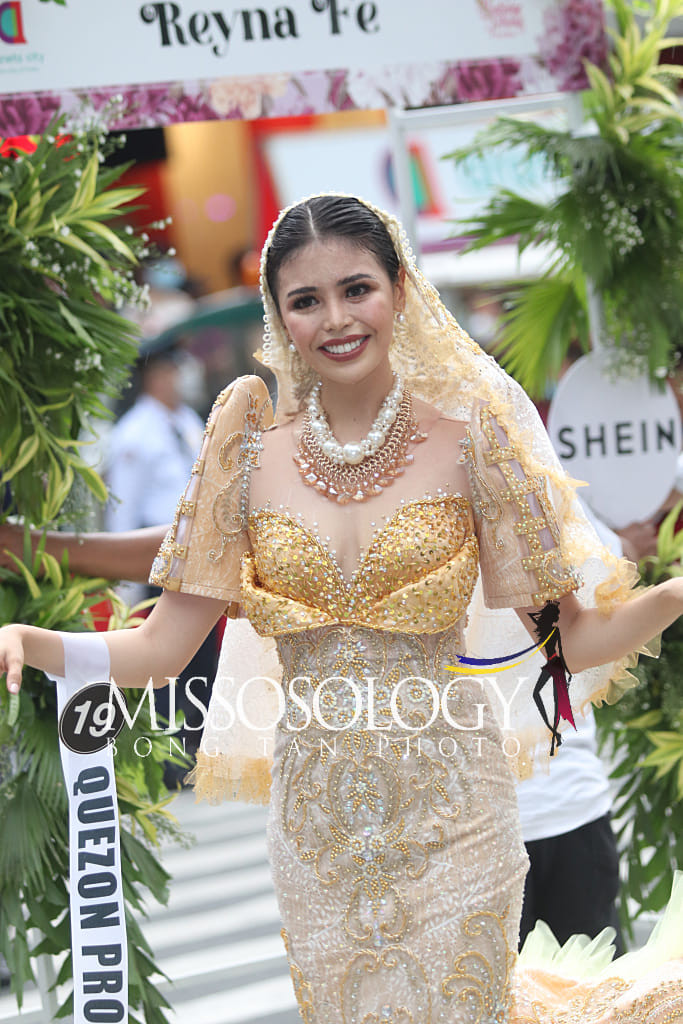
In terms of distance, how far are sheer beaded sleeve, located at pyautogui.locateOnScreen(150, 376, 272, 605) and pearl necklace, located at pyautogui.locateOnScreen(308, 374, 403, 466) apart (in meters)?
0.14

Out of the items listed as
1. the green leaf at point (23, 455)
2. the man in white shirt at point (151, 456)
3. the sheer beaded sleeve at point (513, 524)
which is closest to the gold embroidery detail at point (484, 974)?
the sheer beaded sleeve at point (513, 524)

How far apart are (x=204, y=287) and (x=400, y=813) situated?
8.90 meters

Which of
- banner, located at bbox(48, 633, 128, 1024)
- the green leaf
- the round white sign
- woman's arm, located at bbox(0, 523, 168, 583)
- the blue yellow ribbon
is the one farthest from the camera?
the round white sign

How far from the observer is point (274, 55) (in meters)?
3.60

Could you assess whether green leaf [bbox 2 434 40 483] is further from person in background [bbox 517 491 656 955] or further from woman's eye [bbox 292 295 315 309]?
person in background [bbox 517 491 656 955]

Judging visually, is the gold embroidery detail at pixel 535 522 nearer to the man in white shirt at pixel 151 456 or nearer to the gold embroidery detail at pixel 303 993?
the gold embroidery detail at pixel 303 993

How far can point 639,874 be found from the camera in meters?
3.99

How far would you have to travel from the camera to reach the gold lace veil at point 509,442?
2348 mm

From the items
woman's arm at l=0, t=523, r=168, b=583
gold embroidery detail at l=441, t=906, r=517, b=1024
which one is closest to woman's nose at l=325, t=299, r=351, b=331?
gold embroidery detail at l=441, t=906, r=517, b=1024

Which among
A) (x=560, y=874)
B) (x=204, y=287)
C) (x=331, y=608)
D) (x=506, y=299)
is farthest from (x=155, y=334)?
(x=331, y=608)

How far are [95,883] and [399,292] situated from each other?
1428 mm

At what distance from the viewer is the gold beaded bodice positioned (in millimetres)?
2225

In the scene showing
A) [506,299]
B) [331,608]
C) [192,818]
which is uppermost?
[506,299]

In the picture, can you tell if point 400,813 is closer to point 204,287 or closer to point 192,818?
point 192,818
